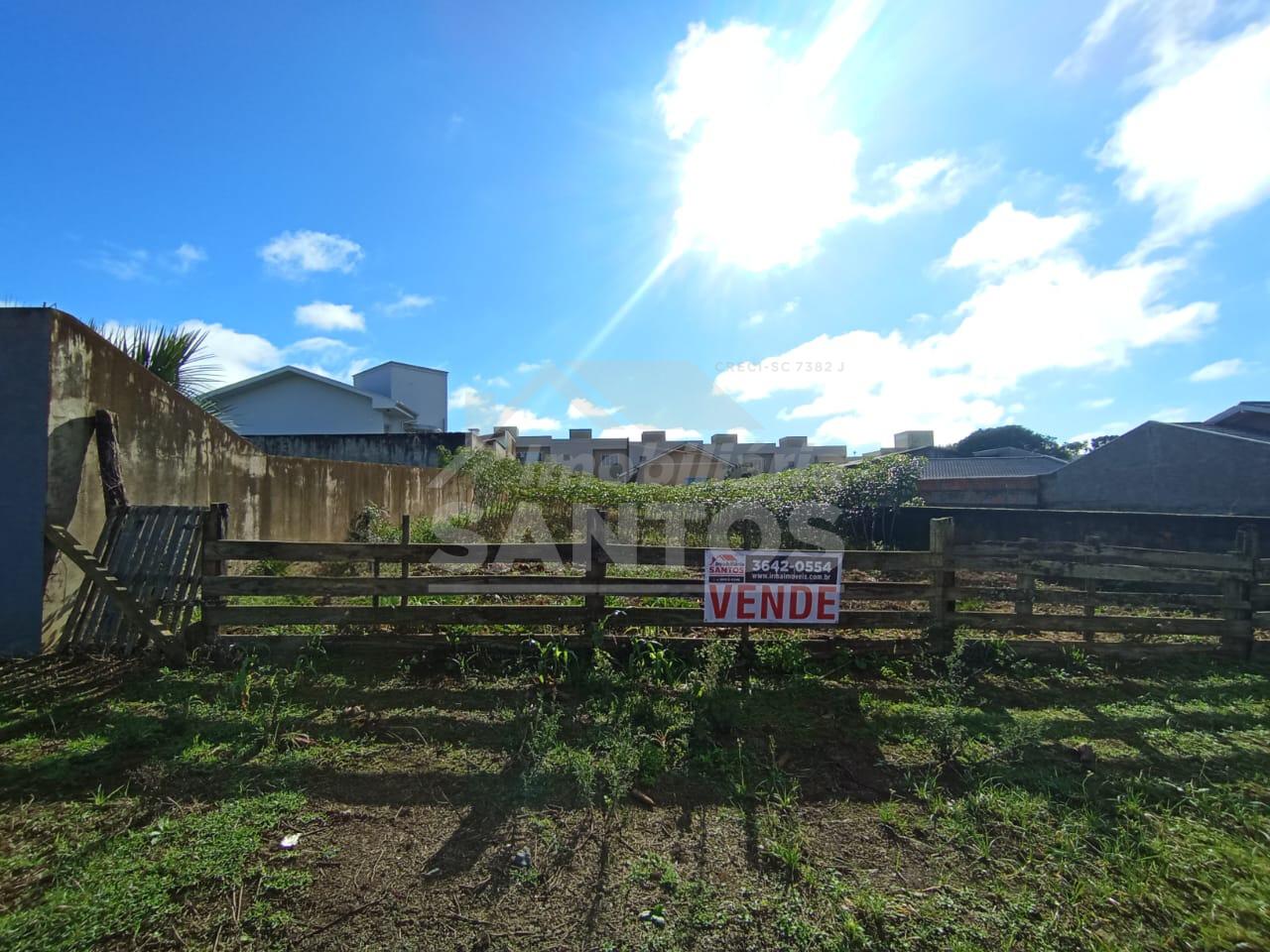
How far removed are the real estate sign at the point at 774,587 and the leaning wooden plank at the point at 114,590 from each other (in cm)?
457

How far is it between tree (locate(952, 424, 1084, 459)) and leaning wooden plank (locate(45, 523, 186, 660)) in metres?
59.2

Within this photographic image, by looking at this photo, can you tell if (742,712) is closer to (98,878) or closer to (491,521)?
(98,878)

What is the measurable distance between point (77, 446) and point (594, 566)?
4.94 metres

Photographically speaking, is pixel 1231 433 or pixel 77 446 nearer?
pixel 77 446

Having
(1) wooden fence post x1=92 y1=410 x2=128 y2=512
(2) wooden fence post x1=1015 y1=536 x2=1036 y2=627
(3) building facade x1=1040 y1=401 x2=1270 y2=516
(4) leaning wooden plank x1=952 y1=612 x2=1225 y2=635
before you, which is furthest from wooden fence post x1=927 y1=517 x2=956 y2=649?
(3) building facade x1=1040 y1=401 x2=1270 y2=516

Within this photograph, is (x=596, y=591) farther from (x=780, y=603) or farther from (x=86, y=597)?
(x=86, y=597)

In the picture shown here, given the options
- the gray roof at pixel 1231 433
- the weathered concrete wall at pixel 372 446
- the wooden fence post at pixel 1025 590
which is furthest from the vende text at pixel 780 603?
the gray roof at pixel 1231 433

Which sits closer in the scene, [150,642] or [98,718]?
[98,718]

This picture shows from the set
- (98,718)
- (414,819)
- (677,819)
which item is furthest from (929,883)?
(98,718)

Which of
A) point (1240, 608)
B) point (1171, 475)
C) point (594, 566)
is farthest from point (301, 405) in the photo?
point (1171, 475)

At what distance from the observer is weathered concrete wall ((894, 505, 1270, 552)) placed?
8875 millimetres

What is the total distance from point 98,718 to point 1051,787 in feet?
19.6

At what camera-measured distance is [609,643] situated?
4734mm

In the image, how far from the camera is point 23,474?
190 inches
